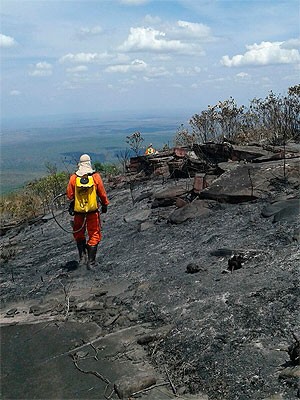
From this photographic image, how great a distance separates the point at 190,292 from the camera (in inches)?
225

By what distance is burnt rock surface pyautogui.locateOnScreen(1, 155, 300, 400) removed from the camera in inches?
160

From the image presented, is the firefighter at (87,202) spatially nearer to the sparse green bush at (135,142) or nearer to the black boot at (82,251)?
the black boot at (82,251)

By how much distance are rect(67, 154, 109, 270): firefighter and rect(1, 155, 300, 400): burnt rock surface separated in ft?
1.22

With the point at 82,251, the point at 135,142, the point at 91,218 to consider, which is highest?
the point at 135,142

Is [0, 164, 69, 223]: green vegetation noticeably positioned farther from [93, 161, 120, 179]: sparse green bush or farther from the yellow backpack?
the yellow backpack

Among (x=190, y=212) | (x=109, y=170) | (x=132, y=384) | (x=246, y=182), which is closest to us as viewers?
(x=132, y=384)

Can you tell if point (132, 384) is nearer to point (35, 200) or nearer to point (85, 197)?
point (85, 197)

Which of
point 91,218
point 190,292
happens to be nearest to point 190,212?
point 91,218

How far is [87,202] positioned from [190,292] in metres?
2.75

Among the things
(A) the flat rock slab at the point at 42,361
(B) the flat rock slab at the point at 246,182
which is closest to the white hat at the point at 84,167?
(B) the flat rock slab at the point at 246,182

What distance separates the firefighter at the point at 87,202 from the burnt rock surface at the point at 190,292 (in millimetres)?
370

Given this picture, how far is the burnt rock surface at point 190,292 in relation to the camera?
13.4 feet

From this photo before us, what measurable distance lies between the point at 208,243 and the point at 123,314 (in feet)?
7.53

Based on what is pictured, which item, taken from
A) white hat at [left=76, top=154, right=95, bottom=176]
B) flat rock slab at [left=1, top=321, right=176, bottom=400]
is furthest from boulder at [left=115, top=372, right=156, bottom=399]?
white hat at [left=76, top=154, right=95, bottom=176]
